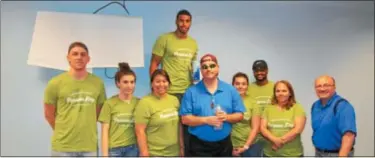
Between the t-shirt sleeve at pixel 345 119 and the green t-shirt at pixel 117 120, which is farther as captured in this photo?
the t-shirt sleeve at pixel 345 119

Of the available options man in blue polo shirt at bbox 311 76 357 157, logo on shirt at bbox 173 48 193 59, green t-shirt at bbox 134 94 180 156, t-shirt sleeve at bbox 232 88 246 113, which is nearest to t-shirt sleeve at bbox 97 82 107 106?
green t-shirt at bbox 134 94 180 156

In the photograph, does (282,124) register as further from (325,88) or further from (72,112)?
(72,112)

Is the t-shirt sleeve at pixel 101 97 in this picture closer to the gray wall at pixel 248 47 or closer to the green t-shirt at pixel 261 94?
the gray wall at pixel 248 47

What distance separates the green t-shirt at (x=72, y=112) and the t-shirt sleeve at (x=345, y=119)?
183 centimetres

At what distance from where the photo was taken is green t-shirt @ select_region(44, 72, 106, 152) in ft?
10.4

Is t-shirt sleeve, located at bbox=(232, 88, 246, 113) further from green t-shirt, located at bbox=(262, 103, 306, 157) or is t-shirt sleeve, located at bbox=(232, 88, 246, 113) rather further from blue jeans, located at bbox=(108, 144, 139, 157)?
blue jeans, located at bbox=(108, 144, 139, 157)

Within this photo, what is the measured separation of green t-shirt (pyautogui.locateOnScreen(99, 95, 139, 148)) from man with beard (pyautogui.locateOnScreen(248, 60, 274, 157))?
104cm

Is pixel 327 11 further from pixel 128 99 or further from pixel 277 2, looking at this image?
pixel 128 99

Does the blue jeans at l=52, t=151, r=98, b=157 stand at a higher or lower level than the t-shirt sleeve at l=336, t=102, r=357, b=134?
lower

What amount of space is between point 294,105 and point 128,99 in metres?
1.32

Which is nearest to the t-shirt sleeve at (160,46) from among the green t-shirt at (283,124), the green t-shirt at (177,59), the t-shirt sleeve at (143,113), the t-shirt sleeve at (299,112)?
the green t-shirt at (177,59)

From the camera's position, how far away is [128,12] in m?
3.99

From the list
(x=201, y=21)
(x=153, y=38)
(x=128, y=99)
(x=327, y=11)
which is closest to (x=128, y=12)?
(x=153, y=38)

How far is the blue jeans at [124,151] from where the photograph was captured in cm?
324
